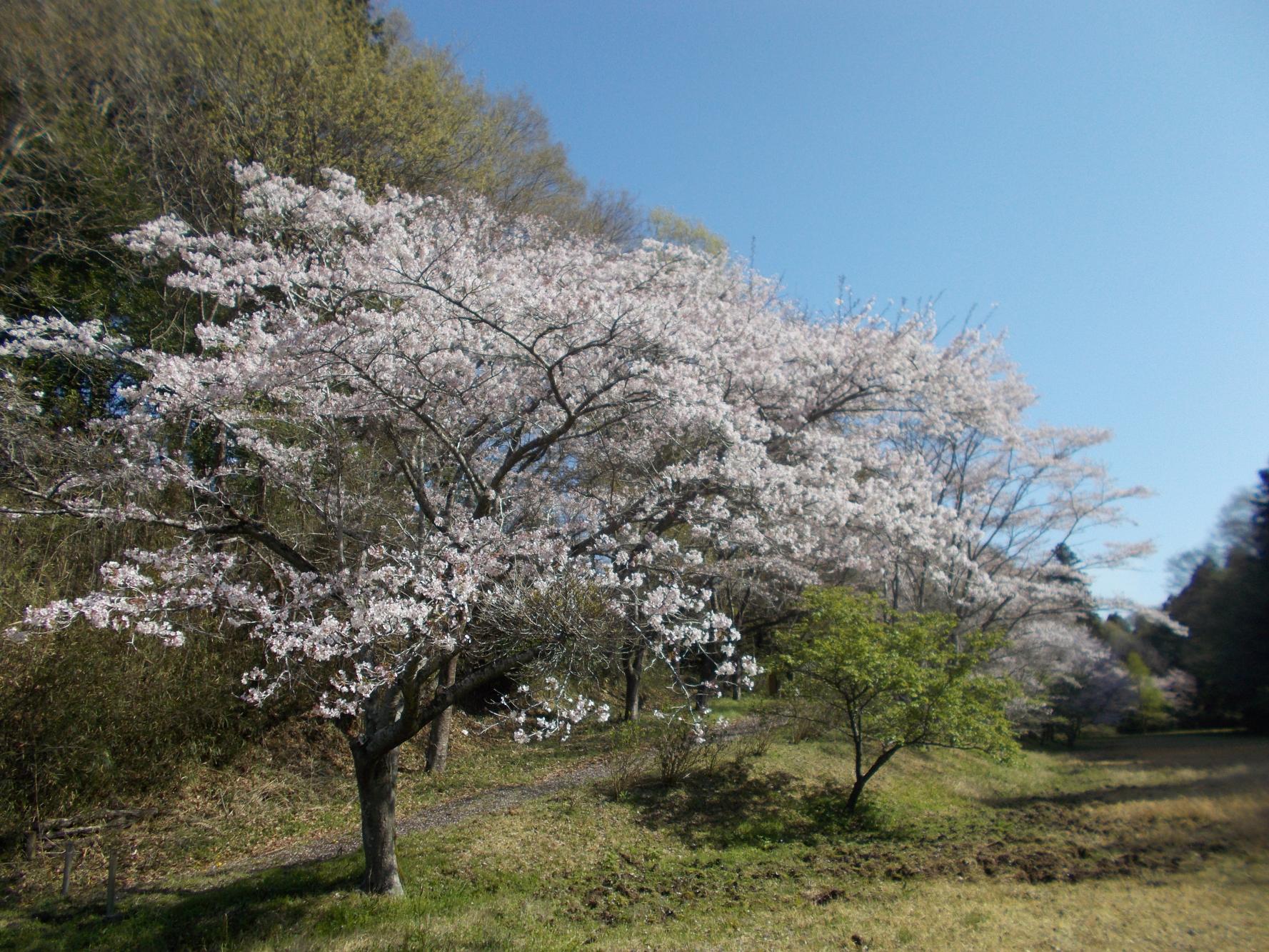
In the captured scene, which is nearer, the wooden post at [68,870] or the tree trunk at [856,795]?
the wooden post at [68,870]

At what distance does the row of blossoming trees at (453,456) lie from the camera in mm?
5777

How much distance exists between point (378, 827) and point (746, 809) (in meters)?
5.68

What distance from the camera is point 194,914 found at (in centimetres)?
619

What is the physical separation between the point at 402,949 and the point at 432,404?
14.9 ft

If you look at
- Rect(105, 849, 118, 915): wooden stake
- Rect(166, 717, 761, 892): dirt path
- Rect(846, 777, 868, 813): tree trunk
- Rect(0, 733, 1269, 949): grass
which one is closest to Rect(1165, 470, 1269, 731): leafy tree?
Rect(0, 733, 1269, 949): grass

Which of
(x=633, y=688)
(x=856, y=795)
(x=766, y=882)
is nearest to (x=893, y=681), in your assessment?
(x=856, y=795)

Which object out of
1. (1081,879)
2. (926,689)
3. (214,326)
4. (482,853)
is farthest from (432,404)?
(1081,879)

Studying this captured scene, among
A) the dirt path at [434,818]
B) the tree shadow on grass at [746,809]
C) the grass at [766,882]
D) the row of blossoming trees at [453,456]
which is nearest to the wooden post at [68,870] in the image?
the grass at [766,882]

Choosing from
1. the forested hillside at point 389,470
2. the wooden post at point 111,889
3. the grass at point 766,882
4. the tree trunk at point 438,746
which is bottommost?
the grass at point 766,882

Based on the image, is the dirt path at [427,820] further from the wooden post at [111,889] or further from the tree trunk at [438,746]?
the tree trunk at [438,746]

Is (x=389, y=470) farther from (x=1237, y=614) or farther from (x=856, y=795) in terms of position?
(x=1237, y=614)

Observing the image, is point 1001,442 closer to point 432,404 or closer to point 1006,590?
point 1006,590

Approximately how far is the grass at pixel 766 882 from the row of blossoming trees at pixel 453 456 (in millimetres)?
1007

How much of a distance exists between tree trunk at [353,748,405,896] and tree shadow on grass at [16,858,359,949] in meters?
0.31
